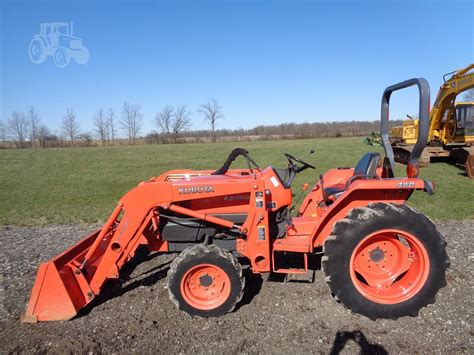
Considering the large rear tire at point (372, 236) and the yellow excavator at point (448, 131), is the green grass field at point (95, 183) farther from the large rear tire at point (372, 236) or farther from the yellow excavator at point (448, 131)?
the large rear tire at point (372, 236)

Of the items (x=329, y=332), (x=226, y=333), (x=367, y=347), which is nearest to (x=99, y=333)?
(x=226, y=333)

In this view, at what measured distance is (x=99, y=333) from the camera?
330 centimetres

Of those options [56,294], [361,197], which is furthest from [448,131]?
[56,294]

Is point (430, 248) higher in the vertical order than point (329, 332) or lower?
higher

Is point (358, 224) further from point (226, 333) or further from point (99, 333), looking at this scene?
point (99, 333)

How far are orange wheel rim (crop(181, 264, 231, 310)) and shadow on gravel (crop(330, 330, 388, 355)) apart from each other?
110cm

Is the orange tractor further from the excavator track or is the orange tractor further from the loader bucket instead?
the excavator track

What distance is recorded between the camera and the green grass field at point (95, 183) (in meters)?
8.39

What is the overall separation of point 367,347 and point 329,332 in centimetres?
35

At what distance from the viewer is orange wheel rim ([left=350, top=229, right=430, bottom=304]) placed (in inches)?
135

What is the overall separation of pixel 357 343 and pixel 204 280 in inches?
60.0

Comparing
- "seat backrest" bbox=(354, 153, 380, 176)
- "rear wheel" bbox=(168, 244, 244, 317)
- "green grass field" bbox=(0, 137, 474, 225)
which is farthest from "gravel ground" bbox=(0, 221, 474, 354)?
"green grass field" bbox=(0, 137, 474, 225)

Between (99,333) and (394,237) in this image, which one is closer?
(99,333)

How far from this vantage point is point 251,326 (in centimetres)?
335
